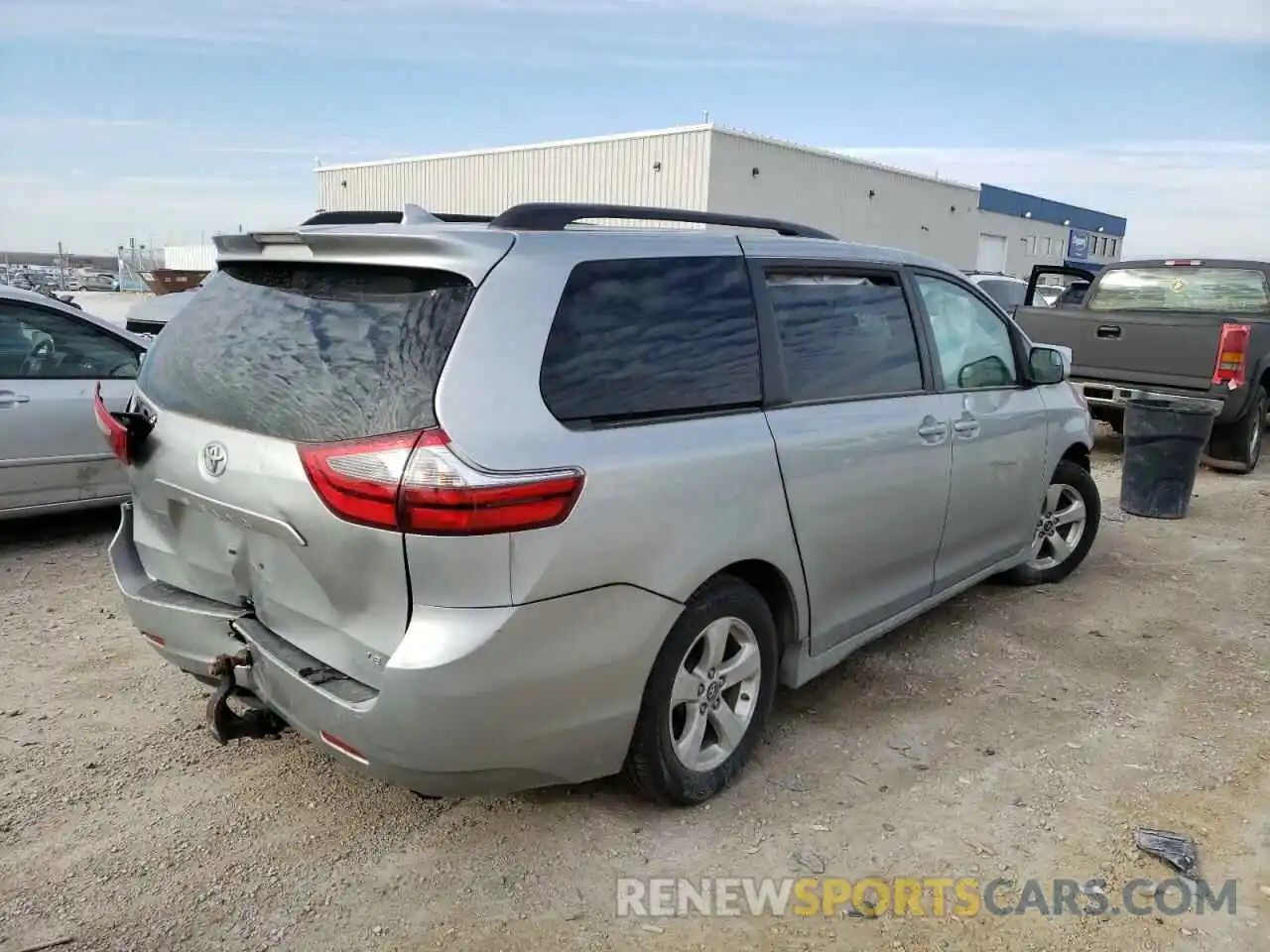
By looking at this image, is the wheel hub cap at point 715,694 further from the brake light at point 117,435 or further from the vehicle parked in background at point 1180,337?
the vehicle parked in background at point 1180,337

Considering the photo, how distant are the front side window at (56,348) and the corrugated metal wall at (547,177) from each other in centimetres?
1707

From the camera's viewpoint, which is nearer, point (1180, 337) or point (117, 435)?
point (117, 435)

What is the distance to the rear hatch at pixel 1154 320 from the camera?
859cm

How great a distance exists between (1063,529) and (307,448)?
4.51 metres

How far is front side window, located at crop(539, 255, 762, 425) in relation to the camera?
2.57 metres

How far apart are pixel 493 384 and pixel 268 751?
177 cm

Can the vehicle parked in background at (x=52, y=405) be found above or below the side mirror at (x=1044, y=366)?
below

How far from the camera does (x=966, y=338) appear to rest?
435cm

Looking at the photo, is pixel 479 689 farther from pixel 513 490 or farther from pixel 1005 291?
pixel 1005 291

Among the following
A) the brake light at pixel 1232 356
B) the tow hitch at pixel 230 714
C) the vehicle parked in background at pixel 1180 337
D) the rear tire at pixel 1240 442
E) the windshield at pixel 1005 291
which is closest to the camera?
the tow hitch at pixel 230 714

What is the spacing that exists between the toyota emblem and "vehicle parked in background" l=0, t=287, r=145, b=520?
134 inches

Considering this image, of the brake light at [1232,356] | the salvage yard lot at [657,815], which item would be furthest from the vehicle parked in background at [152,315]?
the brake light at [1232,356]

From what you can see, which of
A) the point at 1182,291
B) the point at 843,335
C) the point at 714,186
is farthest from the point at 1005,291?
the point at 843,335

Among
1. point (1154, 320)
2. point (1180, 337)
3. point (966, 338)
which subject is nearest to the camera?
point (966, 338)
